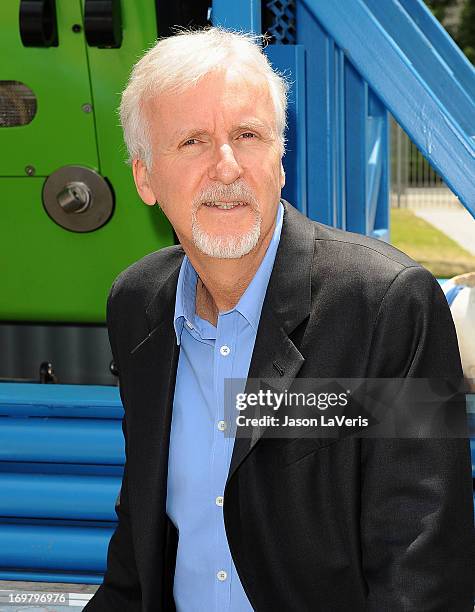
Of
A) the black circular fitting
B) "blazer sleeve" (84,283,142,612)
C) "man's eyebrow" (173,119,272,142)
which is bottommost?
"blazer sleeve" (84,283,142,612)

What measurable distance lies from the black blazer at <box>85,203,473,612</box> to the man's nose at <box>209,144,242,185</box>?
0.14 meters

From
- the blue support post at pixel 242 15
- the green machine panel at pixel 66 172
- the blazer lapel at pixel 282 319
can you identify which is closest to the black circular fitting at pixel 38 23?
the green machine panel at pixel 66 172

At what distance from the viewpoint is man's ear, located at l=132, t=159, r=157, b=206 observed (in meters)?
1.91

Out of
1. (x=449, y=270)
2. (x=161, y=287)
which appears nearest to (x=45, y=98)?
(x=161, y=287)

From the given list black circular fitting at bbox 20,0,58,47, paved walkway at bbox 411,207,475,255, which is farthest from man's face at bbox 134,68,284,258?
paved walkway at bbox 411,207,475,255

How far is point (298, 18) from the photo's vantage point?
2590 mm

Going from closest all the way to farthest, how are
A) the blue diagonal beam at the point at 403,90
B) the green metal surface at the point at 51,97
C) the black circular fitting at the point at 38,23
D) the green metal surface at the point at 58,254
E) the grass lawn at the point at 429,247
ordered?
the blue diagonal beam at the point at 403,90
the black circular fitting at the point at 38,23
the green metal surface at the point at 51,97
the green metal surface at the point at 58,254
the grass lawn at the point at 429,247

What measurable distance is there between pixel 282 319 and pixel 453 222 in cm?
1248

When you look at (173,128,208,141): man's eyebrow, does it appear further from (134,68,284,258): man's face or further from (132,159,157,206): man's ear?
(132,159,157,206): man's ear

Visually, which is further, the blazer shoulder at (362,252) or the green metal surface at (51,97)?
the green metal surface at (51,97)

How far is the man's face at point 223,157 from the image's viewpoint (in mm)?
1683

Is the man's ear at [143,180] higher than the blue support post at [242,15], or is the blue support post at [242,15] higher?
the blue support post at [242,15]

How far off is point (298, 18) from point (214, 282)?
3.63 feet

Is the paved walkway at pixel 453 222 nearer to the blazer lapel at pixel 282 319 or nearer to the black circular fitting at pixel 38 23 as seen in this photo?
the black circular fitting at pixel 38 23
